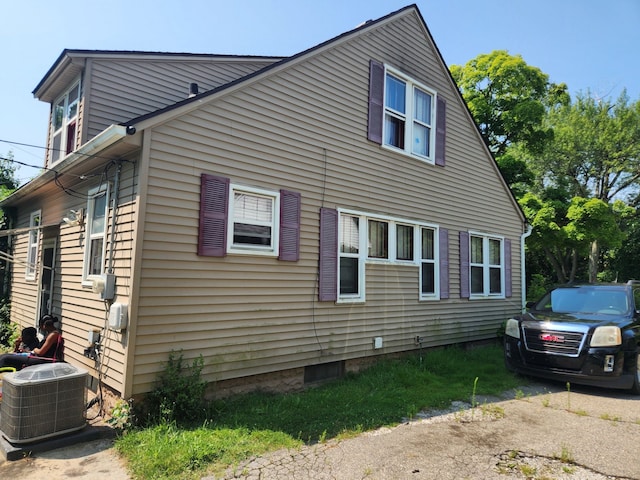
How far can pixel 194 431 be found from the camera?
466 centimetres

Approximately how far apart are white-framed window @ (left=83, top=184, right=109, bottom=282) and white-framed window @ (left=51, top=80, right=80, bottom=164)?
180 centimetres

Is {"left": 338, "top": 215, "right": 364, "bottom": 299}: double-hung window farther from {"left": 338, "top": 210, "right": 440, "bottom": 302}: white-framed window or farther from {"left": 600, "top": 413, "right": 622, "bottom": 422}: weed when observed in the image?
{"left": 600, "top": 413, "right": 622, "bottom": 422}: weed

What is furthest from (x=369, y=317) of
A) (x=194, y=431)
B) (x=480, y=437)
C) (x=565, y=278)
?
(x=565, y=278)

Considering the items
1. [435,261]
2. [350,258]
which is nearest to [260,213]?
[350,258]

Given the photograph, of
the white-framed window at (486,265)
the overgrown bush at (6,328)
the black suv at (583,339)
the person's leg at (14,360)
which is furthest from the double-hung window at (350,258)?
the overgrown bush at (6,328)

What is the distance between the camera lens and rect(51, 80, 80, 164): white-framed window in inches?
310

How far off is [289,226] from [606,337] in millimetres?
5535

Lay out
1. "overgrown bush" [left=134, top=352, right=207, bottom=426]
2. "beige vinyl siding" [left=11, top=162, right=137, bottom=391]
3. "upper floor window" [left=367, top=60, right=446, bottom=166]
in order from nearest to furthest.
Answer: "overgrown bush" [left=134, top=352, right=207, bottom=426] → "beige vinyl siding" [left=11, top=162, right=137, bottom=391] → "upper floor window" [left=367, top=60, right=446, bottom=166]

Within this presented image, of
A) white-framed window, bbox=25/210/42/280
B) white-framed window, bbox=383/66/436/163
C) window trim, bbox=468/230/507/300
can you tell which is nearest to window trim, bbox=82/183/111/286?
white-framed window, bbox=25/210/42/280

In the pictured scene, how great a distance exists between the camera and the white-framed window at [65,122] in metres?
7.86

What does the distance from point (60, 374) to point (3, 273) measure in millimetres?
9544

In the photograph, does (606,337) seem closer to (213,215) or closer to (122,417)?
(213,215)

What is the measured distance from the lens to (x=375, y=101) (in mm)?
8359

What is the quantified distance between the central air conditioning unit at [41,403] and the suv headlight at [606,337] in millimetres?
7587
